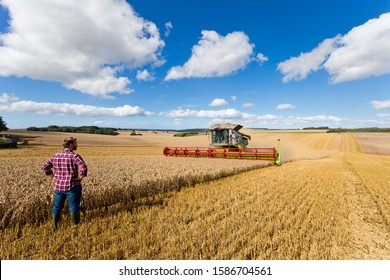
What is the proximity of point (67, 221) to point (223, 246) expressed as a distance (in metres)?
3.51

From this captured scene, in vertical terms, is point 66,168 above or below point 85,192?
above

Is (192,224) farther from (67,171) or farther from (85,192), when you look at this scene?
(85,192)

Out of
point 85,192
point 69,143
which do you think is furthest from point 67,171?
point 85,192

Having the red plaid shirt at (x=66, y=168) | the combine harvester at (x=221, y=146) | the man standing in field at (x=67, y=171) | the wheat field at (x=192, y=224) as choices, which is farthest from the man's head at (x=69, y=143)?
the combine harvester at (x=221, y=146)

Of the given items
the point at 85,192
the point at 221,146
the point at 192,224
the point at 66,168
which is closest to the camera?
the point at 66,168

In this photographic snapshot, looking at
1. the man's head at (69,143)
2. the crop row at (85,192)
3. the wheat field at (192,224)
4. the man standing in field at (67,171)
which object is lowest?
the wheat field at (192,224)

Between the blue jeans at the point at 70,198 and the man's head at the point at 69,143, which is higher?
the man's head at the point at 69,143

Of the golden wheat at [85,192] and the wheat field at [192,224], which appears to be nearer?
the wheat field at [192,224]

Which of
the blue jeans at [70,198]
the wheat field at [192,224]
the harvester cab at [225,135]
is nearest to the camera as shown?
the wheat field at [192,224]

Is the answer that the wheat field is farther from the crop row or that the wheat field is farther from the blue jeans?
the blue jeans

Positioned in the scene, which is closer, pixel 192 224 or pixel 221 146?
pixel 192 224

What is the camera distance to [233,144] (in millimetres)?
20453

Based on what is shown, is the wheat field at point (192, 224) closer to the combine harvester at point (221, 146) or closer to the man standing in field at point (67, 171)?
the man standing in field at point (67, 171)
